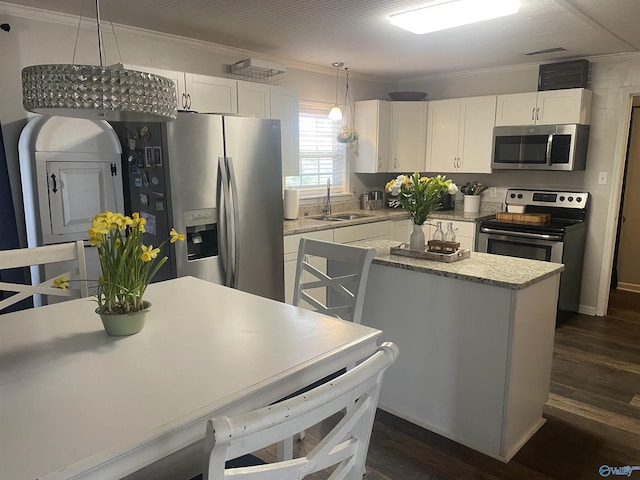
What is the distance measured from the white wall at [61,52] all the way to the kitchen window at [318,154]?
36.6 inches

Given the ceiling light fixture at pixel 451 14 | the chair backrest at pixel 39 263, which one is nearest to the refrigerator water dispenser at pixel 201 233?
the chair backrest at pixel 39 263

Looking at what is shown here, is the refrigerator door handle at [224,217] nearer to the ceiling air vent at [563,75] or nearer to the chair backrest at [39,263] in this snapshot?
the chair backrest at [39,263]

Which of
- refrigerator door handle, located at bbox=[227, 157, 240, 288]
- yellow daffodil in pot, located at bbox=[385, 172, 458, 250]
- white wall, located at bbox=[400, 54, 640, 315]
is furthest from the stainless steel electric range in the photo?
refrigerator door handle, located at bbox=[227, 157, 240, 288]

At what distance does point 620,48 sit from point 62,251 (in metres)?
4.27

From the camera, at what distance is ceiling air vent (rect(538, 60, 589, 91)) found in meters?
4.02

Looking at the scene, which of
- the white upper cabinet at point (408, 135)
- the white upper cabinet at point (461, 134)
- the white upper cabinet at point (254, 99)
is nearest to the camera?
the white upper cabinet at point (254, 99)

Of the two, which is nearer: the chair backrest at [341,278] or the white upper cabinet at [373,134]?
the chair backrest at [341,278]

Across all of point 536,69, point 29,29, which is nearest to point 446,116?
point 536,69

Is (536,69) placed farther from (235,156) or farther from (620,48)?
(235,156)

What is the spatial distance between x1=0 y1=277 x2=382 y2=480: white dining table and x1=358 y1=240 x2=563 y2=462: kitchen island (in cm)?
84

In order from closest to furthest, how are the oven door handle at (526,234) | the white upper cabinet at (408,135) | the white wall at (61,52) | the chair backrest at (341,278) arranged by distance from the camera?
the chair backrest at (341,278)
the white wall at (61,52)
the oven door handle at (526,234)
the white upper cabinet at (408,135)

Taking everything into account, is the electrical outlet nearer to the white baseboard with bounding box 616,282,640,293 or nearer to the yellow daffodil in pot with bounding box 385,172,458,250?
the white baseboard with bounding box 616,282,640,293

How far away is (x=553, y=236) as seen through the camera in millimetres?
3865

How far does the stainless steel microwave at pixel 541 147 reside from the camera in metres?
4.02
